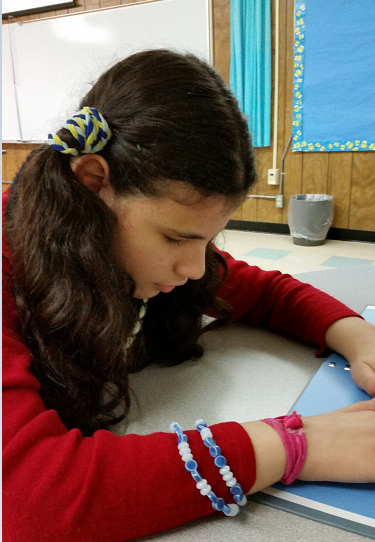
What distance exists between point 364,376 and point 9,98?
388 centimetres

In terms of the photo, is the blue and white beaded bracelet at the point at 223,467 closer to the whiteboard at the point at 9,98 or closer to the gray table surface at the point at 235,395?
the gray table surface at the point at 235,395

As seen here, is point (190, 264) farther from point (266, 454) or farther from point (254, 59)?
point (254, 59)

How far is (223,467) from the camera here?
0.41m

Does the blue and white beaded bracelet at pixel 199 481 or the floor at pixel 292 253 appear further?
the floor at pixel 292 253

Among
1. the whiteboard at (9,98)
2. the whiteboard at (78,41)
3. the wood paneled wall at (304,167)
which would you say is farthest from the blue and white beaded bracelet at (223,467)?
the whiteboard at (9,98)

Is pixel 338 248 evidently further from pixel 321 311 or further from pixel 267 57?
pixel 321 311

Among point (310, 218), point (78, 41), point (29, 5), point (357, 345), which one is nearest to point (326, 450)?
point (357, 345)

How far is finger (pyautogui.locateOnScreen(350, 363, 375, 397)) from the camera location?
0.56m

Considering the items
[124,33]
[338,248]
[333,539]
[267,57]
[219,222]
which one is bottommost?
[338,248]

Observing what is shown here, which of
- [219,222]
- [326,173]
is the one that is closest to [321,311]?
[219,222]

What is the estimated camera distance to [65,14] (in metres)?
3.30

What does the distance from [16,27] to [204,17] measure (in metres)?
1.63

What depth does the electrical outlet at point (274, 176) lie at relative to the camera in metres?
2.87

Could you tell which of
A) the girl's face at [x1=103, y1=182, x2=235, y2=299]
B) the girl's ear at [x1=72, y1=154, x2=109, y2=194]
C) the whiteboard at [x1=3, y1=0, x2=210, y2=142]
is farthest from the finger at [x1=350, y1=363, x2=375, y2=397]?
the whiteboard at [x1=3, y1=0, x2=210, y2=142]
